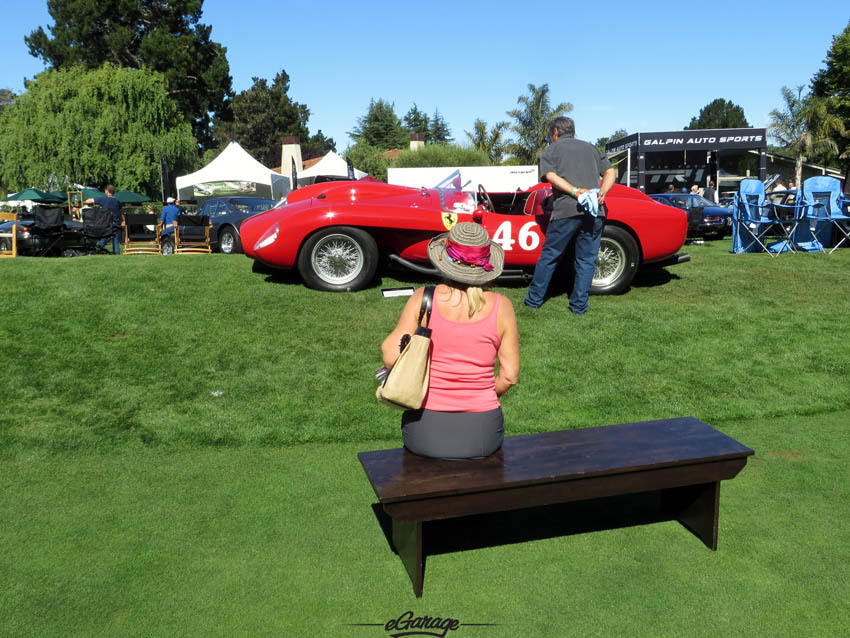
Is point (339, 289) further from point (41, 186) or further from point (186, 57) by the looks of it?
point (186, 57)

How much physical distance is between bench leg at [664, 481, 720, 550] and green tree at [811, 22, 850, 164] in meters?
52.4

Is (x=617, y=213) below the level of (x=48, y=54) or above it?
below

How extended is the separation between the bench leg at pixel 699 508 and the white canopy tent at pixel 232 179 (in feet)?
89.8

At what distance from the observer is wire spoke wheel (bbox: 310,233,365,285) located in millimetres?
8438

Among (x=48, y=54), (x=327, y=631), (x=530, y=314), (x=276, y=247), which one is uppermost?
(x=48, y=54)

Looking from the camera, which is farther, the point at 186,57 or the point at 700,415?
the point at 186,57

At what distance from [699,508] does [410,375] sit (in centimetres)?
180

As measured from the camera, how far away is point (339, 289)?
850 cm

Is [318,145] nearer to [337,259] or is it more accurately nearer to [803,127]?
[803,127]

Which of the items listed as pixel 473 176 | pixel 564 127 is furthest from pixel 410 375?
pixel 473 176

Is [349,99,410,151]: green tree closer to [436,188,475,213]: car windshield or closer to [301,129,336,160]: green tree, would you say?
[301,129,336,160]: green tree

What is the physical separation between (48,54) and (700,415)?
6369 cm

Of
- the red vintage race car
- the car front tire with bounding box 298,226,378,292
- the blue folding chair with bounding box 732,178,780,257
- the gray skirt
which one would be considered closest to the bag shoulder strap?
the gray skirt

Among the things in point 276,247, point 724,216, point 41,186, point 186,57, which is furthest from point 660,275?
point 186,57
